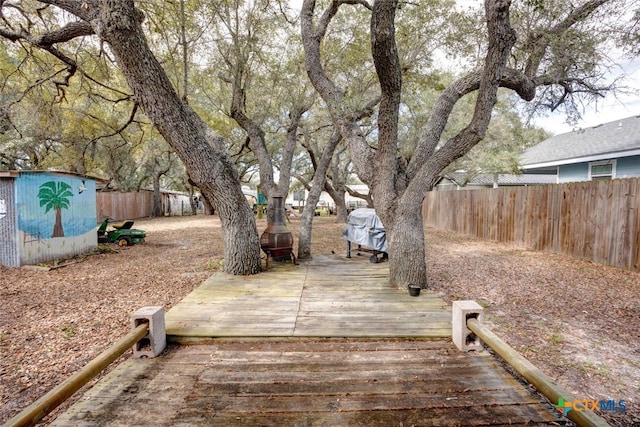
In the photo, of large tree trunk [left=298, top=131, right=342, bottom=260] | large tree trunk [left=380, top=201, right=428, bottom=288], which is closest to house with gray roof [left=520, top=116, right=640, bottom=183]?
large tree trunk [left=298, top=131, right=342, bottom=260]

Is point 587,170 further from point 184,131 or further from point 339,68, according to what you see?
point 184,131

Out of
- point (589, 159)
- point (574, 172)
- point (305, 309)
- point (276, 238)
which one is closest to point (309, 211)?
point (276, 238)

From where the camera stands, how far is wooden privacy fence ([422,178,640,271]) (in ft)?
19.3

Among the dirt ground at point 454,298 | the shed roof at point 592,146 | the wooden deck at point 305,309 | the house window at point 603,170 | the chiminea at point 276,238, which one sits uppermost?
the shed roof at point 592,146

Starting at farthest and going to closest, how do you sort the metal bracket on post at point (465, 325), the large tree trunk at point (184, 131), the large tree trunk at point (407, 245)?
1. the large tree trunk at point (407, 245)
2. the large tree trunk at point (184, 131)
3. the metal bracket on post at point (465, 325)

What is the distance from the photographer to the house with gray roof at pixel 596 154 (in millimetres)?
9094

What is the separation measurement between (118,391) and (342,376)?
1875 millimetres

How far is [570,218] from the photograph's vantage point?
23.4ft

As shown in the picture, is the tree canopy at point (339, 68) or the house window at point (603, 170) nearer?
the tree canopy at point (339, 68)

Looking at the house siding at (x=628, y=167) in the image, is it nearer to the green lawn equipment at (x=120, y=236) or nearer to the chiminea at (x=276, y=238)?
the chiminea at (x=276, y=238)

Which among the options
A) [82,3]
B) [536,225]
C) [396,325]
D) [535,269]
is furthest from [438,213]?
[82,3]

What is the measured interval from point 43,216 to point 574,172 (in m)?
17.0

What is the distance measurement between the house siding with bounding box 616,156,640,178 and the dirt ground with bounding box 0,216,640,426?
4.83 meters

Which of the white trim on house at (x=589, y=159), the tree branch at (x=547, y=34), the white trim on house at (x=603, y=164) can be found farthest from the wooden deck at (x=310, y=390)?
the white trim on house at (x=603, y=164)
